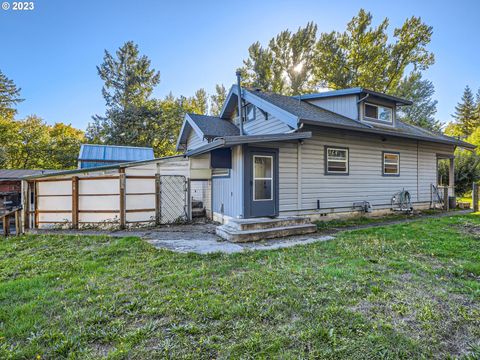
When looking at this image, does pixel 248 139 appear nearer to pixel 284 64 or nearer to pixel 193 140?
pixel 193 140

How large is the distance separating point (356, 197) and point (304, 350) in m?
7.90

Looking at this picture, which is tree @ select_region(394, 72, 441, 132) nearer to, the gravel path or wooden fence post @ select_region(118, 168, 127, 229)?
the gravel path

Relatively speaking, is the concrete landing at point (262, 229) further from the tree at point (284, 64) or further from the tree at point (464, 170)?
the tree at point (284, 64)

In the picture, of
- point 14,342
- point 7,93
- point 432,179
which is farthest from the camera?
point 7,93

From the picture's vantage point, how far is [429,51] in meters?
19.4

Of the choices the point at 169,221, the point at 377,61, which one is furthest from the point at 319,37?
the point at 169,221

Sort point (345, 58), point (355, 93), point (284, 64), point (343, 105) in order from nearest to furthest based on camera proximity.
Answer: point (355, 93), point (343, 105), point (345, 58), point (284, 64)

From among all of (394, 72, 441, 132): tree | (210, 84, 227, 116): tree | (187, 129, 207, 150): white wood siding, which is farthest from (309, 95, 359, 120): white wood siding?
(394, 72, 441, 132): tree

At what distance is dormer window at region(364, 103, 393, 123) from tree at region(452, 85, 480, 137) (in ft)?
129

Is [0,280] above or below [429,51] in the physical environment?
below

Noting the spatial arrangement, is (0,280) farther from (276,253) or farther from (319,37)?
(319,37)

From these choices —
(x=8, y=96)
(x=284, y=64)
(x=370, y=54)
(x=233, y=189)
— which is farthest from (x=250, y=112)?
(x=8, y=96)

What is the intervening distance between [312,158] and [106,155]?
13222 millimetres

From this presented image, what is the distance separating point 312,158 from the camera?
8.02 metres
